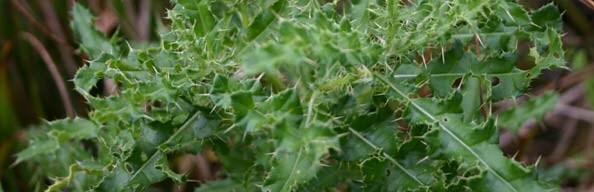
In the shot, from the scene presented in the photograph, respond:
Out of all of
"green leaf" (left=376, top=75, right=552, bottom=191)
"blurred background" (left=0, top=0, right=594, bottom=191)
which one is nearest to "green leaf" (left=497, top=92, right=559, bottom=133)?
"green leaf" (left=376, top=75, right=552, bottom=191)

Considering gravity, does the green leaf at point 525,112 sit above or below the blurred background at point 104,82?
above

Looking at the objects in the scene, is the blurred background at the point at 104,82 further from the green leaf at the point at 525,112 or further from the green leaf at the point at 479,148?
the green leaf at the point at 479,148

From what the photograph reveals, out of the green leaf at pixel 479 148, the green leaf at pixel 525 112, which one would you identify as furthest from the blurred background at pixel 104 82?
the green leaf at pixel 479 148

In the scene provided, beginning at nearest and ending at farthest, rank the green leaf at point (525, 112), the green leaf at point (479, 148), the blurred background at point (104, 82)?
the green leaf at point (479, 148) → the green leaf at point (525, 112) → the blurred background at point (104, 82)

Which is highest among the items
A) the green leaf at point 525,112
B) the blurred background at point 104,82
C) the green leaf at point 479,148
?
the green leaf at point 479,148

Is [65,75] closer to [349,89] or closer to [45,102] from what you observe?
[45,102]

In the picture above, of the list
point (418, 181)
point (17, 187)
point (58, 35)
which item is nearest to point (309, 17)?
point (418, 181)

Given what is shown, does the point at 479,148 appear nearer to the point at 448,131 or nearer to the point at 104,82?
the point at 448,131

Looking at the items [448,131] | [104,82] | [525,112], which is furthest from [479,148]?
[104,82]
